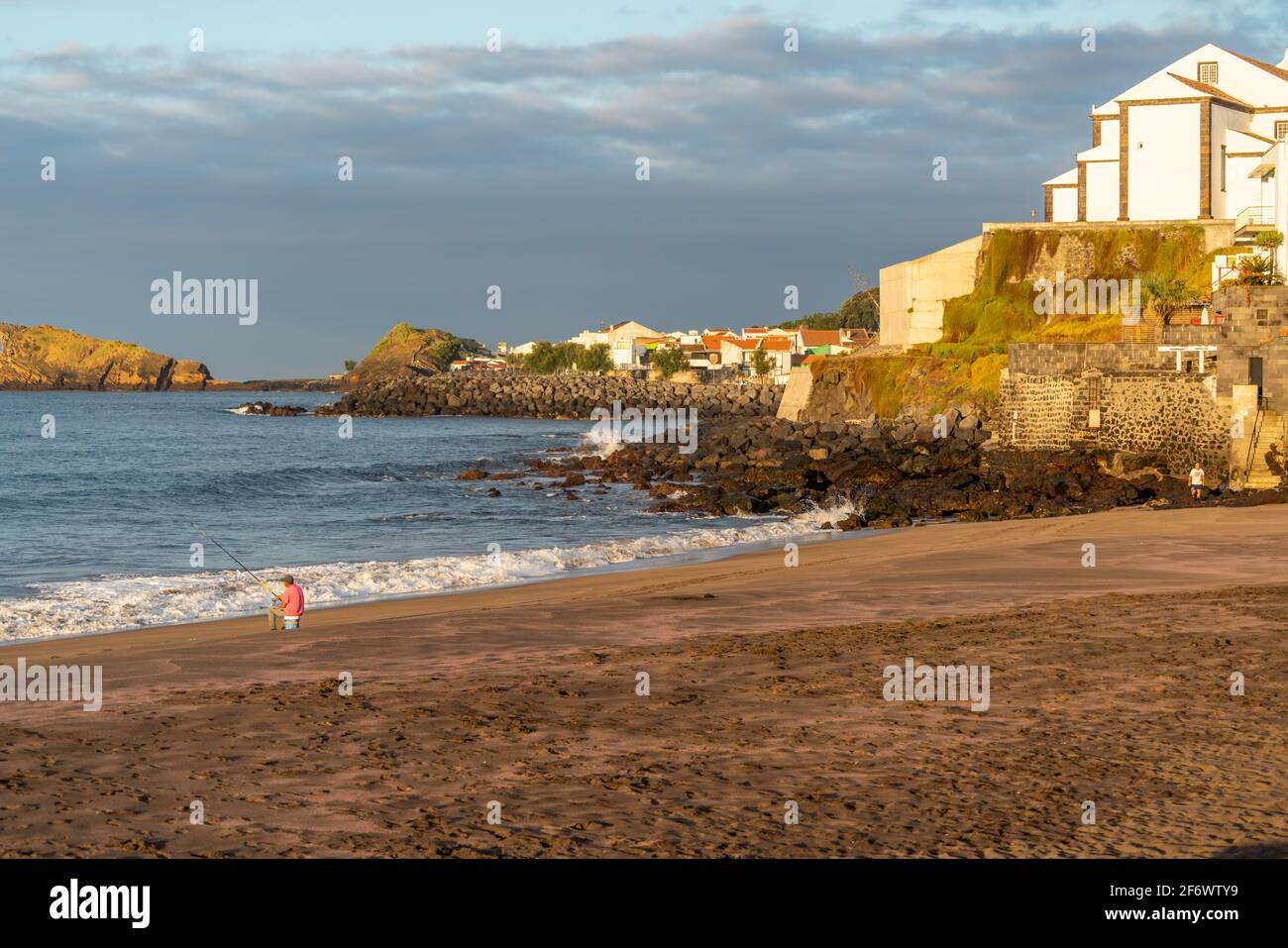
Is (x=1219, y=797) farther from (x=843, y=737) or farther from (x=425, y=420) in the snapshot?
(x=425, y=420)

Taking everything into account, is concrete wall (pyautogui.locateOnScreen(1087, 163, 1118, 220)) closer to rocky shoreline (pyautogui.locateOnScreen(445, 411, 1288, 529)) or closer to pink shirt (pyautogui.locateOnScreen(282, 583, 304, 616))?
rocky shoreline (pyautogui.locateOnScreen(445, 411, 1288, 529))

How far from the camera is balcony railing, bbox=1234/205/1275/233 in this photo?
44.5m

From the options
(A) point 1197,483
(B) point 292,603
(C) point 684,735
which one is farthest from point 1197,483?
(C) point 684,735

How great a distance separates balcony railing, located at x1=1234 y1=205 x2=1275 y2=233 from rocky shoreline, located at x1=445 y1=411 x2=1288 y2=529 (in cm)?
1187

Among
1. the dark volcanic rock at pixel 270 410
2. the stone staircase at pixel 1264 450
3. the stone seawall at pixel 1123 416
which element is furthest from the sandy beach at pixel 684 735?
the dark volcanic rock at pixel 270 410

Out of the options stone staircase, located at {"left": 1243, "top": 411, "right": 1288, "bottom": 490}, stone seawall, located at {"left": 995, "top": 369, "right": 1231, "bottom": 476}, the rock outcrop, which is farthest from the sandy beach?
stone seawall, located at {"left": 995, "top": 369, "right": 1231, "bottom": 476}

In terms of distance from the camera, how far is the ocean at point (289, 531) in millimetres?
19969

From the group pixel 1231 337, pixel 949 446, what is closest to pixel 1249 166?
pixel 949 446

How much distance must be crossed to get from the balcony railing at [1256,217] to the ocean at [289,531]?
23866 mm

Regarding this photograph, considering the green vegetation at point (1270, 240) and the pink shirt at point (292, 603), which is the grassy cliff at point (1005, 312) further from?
the pink shirt at point (292, 603)

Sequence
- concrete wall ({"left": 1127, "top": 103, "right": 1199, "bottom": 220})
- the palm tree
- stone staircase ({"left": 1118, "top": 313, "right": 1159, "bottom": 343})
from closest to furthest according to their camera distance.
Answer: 1. stone staircase ({"left": 1118, "top": 313, "right": 1159, "bottom": 343})
2. the palm tree
3. concrete wall ({"left": 1127, "top": 103, "right": 1199, "bottom": 220})

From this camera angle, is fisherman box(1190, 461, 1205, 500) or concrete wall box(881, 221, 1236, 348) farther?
concrete wall box(881, 221, 1236, 348)

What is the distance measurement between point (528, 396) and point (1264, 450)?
91.7 m
